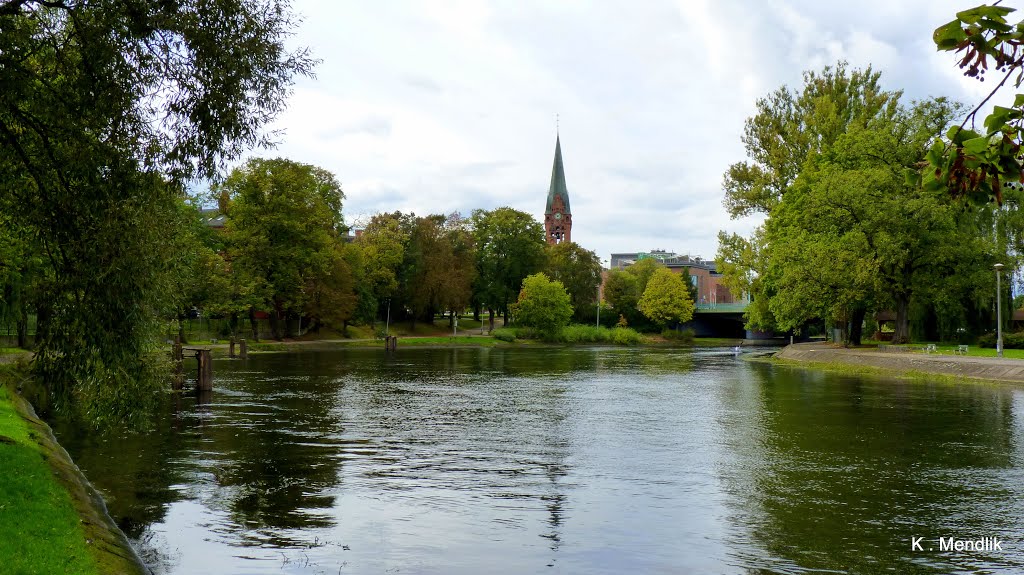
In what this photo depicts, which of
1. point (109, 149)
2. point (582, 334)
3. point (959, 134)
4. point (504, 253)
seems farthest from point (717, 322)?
point (959, 134)

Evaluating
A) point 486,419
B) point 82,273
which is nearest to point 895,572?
point 82,273

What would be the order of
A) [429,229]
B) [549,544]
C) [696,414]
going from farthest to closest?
[429,229]
[696,414]
[549,544]

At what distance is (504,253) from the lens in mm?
103688

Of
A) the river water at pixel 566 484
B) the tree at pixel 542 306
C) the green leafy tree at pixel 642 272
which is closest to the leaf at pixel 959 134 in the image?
the river water at pixel 566 484

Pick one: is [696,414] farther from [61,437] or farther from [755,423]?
[61,437]

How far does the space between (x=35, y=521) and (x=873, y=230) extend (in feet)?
157

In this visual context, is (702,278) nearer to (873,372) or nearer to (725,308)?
(725,308)

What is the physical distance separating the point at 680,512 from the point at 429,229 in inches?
3108

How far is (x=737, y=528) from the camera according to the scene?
12.3 meters

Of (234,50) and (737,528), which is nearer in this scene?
(737,528)

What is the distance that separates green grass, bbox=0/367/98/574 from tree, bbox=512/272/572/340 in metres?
80.9

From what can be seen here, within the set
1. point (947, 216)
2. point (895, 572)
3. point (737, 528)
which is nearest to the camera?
point (895, 572)

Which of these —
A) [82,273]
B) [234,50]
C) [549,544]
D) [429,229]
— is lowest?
[549,544]

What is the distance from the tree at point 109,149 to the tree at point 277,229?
2045 inches
